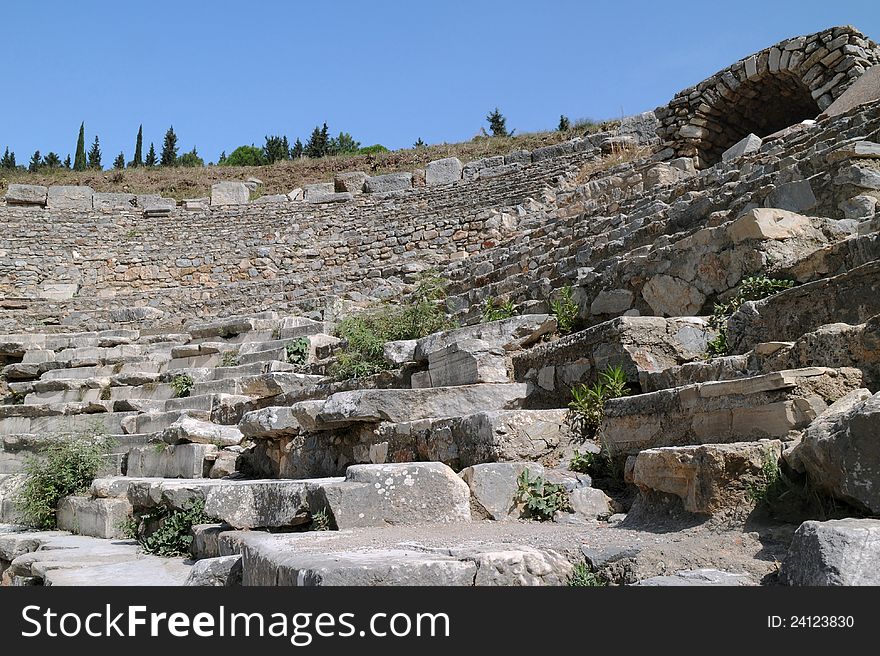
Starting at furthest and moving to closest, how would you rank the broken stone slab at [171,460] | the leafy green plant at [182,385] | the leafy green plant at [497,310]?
the leafy green plant at [182,385]
the leafy green plant at [497,310]
the broken stone slab at [171,460]

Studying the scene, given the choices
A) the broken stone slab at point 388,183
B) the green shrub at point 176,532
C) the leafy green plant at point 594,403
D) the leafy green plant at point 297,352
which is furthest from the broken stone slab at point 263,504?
the broken stone slab at point 388,183

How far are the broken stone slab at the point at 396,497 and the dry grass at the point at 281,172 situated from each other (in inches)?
677

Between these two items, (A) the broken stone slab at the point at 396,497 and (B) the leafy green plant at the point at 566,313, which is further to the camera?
(B) the leafy green plant at the point at 566,313

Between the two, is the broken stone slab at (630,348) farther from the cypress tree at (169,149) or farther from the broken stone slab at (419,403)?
the cypress tree at (169,149)

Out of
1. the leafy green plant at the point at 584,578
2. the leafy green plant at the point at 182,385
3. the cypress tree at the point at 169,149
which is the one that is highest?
the cypress tree at the point at 169,149

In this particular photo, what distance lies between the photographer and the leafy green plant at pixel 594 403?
4.41m

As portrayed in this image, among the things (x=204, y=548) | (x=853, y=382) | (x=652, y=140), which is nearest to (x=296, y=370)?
(x=204, y=548)

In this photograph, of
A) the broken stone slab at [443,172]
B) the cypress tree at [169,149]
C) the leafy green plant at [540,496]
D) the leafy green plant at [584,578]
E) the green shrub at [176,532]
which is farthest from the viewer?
the cypress tree at [169,149]

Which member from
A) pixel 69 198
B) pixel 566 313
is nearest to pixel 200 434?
pixel 566 313

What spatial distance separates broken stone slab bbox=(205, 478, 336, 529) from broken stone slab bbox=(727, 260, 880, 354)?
95.6 inches

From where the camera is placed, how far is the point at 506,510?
3.88 meters

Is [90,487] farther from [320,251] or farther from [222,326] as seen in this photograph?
[320,251]

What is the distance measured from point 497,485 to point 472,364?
1.71m

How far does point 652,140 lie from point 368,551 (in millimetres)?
15028
